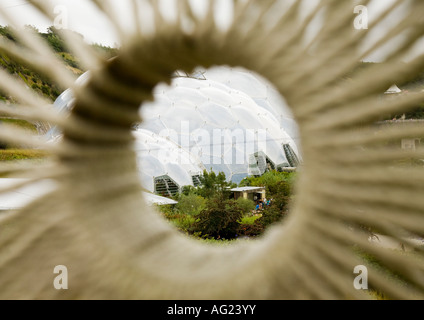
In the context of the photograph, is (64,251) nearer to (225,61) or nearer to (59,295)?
(59,295)

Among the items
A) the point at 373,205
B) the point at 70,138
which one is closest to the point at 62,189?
the point at 70,138

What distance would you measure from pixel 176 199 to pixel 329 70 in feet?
17.0

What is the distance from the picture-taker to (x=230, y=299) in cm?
38

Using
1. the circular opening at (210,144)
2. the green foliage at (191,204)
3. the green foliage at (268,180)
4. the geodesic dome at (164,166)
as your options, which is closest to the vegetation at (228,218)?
the green foliage at (191,204)

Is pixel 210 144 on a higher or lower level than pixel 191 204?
higher

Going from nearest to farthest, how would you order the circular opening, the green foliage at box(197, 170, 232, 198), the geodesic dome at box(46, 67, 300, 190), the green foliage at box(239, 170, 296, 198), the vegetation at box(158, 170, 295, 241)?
the vegetation at box(158, 170, 295, 241), the green foliage at box(239, 170, 296, 198), the green foliage at box(197, 170, 232, 198), the circular opening, the geodesic dome at box(46, 67, 300, 190)

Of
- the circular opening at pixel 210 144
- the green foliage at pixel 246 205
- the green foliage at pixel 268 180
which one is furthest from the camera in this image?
the circular opening at pixel 210 144

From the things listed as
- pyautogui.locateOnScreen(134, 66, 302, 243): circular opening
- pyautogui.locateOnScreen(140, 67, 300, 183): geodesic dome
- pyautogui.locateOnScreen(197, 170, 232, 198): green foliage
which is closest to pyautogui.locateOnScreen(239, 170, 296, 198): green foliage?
pyautogui.locateOnScreen(134, 66, 302, 243): circular opening

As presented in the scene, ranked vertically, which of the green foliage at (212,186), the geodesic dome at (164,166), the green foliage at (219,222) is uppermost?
the geodesic dome at (164,166)

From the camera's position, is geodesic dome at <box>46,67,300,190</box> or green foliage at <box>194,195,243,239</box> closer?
green foliage at <box>194,195,243,239</box>

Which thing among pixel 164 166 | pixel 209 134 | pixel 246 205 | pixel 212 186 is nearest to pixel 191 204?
pixel 212 186

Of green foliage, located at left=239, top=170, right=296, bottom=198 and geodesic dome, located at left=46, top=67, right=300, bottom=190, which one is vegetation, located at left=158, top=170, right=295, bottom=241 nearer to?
green foliage, located at left=239, top=170, right=296, bottom=198

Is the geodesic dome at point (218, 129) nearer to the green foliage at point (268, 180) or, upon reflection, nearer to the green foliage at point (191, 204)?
the green foliage at point (268, 180)

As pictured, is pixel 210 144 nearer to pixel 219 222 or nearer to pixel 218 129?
pixel 218 129
